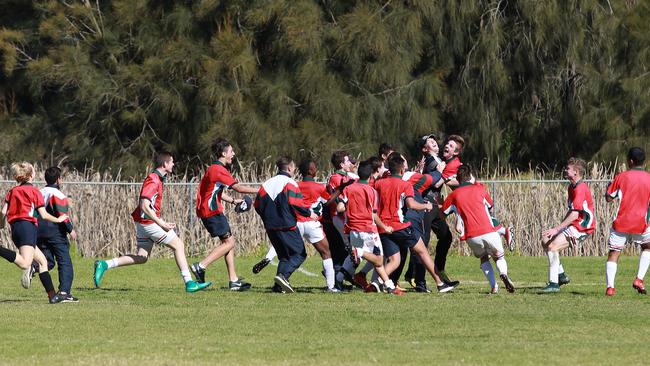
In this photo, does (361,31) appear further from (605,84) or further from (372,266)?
(372,266)

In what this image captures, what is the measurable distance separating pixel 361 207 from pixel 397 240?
0.68 metres

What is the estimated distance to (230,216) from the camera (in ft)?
85.3

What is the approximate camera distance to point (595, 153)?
1223 inches

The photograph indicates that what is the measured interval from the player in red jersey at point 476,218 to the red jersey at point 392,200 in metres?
0.57

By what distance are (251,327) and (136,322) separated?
4.20 feet

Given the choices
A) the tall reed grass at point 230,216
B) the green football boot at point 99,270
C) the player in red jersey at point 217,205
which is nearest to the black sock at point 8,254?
the green football boot at point 99,270

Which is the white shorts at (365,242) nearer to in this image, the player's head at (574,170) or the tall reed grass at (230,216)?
the player's head at (574,170)

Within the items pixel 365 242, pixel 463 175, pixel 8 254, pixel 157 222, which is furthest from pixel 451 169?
pixel 8 254

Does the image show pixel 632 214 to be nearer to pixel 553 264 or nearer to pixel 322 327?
pixel 553 264

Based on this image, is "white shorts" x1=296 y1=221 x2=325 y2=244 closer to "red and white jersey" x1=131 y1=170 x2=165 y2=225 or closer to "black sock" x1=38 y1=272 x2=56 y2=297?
"red and white jersey" x1=131 y1=170 x2=165 y2=225

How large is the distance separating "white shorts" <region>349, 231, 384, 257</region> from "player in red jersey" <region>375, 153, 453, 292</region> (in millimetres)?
199

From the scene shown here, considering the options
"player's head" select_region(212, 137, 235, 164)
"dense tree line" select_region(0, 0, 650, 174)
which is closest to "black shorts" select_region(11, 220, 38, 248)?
"player's head" select_region(212, 137, 235, 164)

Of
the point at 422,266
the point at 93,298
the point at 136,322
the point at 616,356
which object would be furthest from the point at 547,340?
the point at 93,298

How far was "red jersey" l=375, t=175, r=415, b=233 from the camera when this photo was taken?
15617mm
